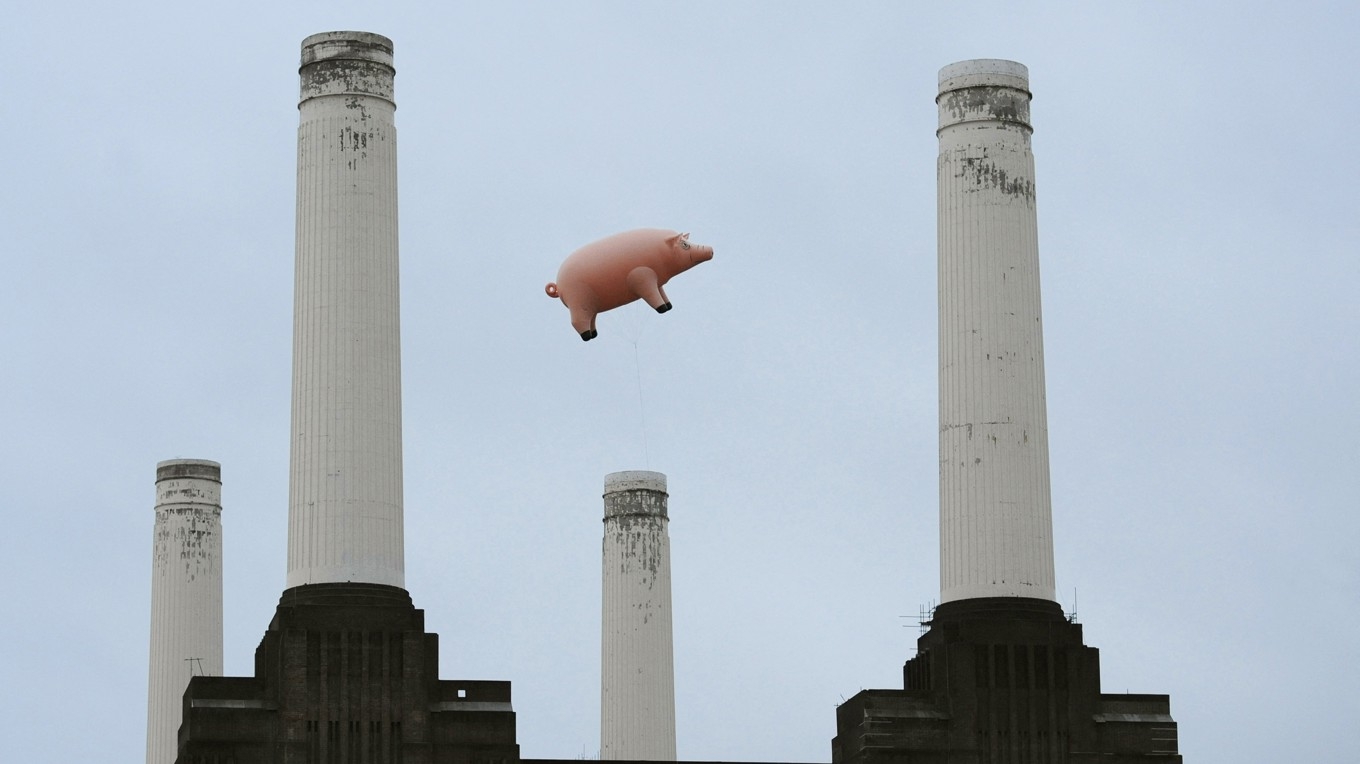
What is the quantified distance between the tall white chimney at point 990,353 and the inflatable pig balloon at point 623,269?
891 centimetres

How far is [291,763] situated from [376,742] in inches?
89.8

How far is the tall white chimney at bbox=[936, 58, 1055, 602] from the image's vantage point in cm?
7919

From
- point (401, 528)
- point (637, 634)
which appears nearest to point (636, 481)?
point (637, 634)

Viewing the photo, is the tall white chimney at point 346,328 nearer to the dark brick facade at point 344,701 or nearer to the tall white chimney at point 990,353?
the dark brick facade at point 344,701

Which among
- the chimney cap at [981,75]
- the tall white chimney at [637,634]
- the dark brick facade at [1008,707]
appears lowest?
the dark brick facade at [1008,707]

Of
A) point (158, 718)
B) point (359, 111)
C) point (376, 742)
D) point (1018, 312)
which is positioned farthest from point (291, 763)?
point (158, 718)

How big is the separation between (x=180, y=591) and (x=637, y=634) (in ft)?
55.2

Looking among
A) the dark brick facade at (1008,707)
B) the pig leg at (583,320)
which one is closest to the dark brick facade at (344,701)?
the pig leg at (583,320)

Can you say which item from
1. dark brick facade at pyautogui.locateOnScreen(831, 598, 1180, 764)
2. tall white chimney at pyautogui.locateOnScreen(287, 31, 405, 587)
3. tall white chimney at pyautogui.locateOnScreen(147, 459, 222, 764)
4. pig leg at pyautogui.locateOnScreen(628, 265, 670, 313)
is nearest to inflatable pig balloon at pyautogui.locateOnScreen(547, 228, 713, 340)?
pig leg at pyautogui.locateOnScreen(628, 265, 670, 313)

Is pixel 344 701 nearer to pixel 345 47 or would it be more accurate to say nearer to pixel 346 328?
pixel 346 328

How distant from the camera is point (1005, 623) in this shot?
78.2 meters

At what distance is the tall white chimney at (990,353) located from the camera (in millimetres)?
79188

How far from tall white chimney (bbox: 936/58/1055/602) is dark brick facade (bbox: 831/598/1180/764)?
120 centimetres

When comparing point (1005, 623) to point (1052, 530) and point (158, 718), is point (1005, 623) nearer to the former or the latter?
point (1052, 530)
